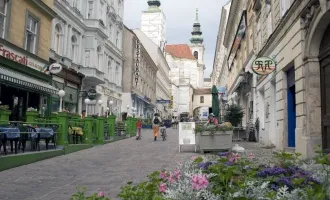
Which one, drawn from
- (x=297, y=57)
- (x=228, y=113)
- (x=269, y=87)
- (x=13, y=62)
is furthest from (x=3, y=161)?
(x=228, y=113)

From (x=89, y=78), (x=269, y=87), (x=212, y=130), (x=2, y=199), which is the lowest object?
(x=2, y=199)

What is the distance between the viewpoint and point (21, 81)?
15.8 m

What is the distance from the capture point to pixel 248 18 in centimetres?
2309

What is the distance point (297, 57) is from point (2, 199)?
30.6ft

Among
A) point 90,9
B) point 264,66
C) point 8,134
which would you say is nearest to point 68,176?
point 8,134

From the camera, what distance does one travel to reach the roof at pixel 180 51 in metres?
111

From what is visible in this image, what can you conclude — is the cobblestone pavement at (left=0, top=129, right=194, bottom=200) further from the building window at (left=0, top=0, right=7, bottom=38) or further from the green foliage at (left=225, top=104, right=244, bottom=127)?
the green foliage at (left=225, top=104, right=244, bottom=127)

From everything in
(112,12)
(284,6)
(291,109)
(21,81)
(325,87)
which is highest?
(112,12)

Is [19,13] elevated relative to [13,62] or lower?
elevated

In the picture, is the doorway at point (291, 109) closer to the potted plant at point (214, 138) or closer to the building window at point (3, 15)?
the potted plant at point (214, 138)

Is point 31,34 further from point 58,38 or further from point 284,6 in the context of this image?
point 284,6

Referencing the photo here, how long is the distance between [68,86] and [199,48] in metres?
101

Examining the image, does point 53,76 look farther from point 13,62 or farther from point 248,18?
point 248,18

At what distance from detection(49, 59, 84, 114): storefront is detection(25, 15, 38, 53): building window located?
3.05 metres
